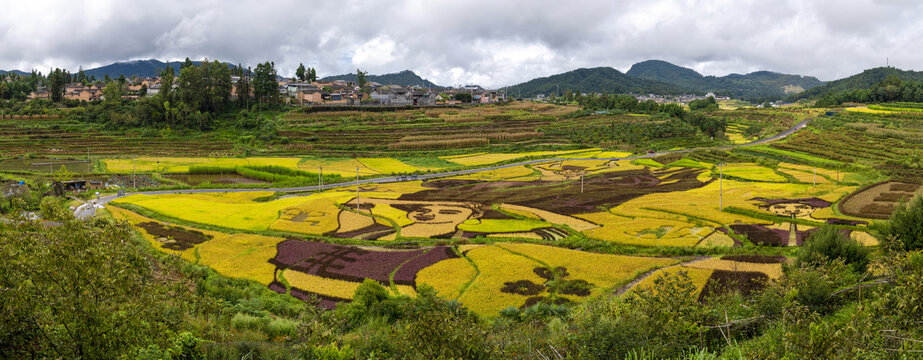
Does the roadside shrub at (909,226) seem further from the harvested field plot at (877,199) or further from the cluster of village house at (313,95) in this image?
the cluster of village house at (313,95)

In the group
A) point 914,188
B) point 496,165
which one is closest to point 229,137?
point 496,165

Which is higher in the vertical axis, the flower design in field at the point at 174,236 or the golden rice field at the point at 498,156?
the golden rice field at the point at 498,156

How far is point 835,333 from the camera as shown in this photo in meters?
6.93

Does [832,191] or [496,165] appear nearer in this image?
[832,191]

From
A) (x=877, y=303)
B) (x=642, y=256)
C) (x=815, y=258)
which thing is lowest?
(x=642, y=256)

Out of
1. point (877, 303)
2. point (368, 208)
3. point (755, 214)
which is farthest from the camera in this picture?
point (368, 208)

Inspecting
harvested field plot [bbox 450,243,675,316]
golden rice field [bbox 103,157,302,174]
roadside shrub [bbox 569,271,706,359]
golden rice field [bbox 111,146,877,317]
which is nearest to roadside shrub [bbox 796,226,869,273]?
golden rice field [bbox 111,146,877,317]

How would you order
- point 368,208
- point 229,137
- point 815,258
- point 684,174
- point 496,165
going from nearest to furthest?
1. point 815,258
2. point 368,208
3. point 684,174
4. point 496,165
5. point 229,137

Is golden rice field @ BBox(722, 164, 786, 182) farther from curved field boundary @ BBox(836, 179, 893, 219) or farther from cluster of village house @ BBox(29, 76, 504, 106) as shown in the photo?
cluster of village house @ BBox(29, 76, 504, 106)

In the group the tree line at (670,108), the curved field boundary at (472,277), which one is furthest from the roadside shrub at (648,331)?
the tree line at (670,108)

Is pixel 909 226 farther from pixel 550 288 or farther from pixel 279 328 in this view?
pixel 279 328

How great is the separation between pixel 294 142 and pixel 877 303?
8718 cm

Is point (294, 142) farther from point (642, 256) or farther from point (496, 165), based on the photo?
point (642, 256)

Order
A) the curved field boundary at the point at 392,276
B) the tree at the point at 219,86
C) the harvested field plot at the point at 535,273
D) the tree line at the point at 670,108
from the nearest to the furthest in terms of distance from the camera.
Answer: the harvested field plot at the point at 535,273 < the curved field boundary at the point at 392,276 < the tree line at the point at 670,108 < the tree at the point at 219,86
